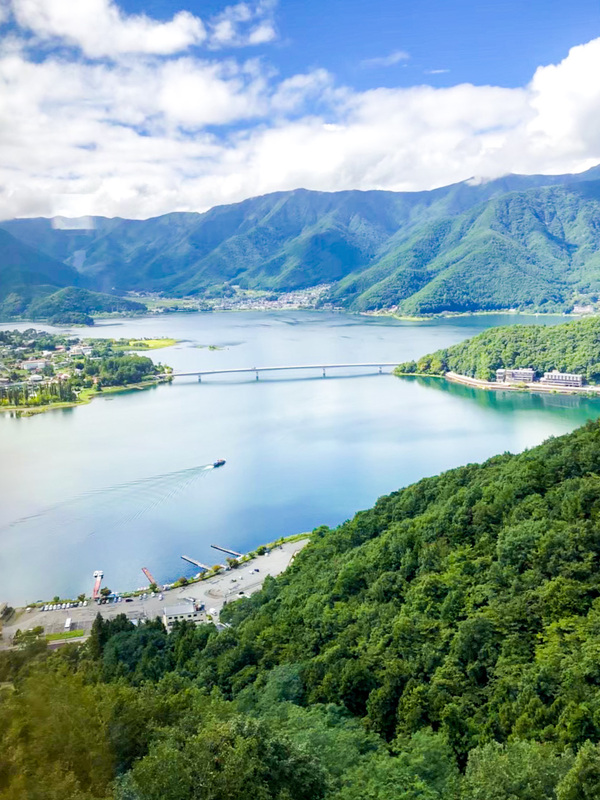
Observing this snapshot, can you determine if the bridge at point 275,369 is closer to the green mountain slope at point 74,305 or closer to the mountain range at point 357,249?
the mountain range at point 357,249

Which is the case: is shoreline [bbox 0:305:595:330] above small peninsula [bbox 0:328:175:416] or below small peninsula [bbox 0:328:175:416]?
above

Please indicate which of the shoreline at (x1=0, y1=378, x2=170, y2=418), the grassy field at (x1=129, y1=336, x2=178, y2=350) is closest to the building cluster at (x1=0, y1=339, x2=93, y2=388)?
the shoreline at (x1=0, y1=378, x2=170, y2=418)

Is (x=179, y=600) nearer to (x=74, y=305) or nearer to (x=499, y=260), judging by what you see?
(x=74, y=305)

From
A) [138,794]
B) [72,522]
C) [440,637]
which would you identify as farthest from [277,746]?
[72,522]

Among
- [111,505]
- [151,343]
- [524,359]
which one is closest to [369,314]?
[151,343]

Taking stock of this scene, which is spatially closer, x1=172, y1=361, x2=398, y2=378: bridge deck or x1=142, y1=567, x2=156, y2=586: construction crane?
x1=142, y1=567, x2=156, y2=586: construction crane

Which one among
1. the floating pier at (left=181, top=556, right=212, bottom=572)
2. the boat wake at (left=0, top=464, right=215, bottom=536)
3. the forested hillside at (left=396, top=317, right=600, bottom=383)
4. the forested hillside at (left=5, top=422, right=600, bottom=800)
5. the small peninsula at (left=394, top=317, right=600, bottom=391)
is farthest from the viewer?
the forested hillside at (left=396, top=317, right=600, bottom=383)

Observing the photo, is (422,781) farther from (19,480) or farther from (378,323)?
(378,323)

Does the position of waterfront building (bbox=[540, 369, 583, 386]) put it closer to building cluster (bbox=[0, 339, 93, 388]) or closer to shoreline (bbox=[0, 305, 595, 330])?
building cluster (bbox=[0, 339, 93, 388])
